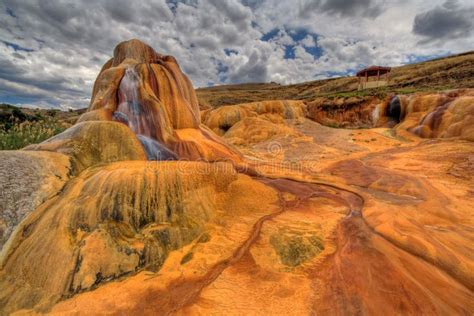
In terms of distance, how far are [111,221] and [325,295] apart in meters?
3.56

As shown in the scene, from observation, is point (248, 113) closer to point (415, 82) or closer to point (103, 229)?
point (103, 229)

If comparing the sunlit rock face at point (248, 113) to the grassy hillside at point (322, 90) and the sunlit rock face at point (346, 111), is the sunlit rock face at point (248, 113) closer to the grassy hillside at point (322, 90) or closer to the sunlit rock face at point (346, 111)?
the sunlit rock face at point (346, 111)

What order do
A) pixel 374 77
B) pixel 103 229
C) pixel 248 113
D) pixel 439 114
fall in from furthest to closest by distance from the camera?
pixel 374 77, pixel 248 113, pixel 439 114, pixel 103 229

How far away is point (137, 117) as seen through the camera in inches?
320

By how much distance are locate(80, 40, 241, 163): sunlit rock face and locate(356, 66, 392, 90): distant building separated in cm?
2827

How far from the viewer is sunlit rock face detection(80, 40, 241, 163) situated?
7.95 meters

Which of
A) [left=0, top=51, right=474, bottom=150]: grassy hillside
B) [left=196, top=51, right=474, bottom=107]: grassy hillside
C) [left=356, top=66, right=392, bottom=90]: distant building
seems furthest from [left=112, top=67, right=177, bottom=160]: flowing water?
[left=356, top=66, right=392, bottom=90]: distant building

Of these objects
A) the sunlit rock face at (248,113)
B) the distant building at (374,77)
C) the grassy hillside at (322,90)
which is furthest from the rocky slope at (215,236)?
Answer: the distant building at (374,77)

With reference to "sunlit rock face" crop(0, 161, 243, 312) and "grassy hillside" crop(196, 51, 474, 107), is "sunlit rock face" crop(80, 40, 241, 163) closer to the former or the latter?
"sunlit rock face" crop(0, 161, 243, 312)

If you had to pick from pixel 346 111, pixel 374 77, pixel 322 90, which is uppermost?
pixel 322 90

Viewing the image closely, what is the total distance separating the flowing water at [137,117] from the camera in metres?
7.50

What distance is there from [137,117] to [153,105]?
0.73m

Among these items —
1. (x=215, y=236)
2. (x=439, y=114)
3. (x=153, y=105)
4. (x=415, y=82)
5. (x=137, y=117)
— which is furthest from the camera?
(x=415, y=82)

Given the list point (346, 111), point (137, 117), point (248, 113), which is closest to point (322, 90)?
point (346, 111)
